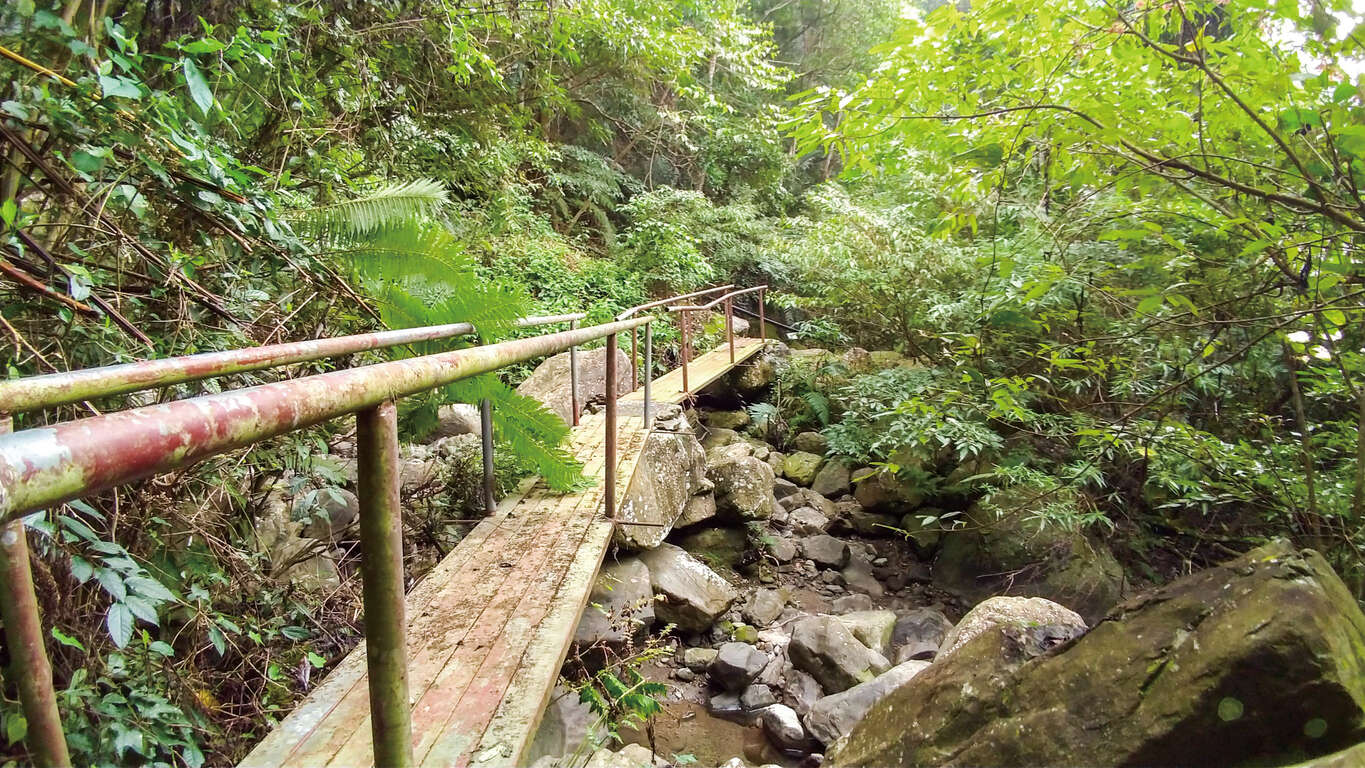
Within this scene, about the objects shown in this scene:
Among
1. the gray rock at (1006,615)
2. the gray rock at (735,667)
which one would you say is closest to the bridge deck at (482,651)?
the gray rock at (735,667)

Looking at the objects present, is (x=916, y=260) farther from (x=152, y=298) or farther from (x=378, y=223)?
(x=152, y=298)

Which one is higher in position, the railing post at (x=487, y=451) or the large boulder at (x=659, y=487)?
the railing post at (x=487, y=451)

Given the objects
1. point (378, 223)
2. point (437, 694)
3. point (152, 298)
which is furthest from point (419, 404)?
point (437, 694)

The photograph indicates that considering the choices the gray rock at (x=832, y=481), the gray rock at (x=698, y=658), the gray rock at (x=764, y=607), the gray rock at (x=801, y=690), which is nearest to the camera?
the gray rock at (x=801, y=690)

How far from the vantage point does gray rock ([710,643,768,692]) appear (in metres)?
3.95

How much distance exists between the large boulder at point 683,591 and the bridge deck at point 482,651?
1371 millimetres

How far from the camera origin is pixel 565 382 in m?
5.96

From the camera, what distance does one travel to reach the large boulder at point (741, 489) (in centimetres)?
584

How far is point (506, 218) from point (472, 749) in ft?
26.1

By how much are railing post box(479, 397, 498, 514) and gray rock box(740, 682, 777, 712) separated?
1974mm

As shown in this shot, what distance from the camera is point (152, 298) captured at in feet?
6.62

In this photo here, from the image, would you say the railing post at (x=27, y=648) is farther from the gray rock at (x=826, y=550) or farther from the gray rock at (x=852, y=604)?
the gray rock at (x=826, y=550)

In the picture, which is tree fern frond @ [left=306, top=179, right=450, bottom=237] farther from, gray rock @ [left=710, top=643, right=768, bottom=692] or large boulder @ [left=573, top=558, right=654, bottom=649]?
gray rock @ [left=710, top=643, right=768, bottom=692]

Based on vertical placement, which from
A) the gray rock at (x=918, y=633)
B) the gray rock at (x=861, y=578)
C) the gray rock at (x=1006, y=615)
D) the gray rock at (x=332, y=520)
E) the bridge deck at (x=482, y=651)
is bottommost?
the gray rock at (x=861, y=578)
